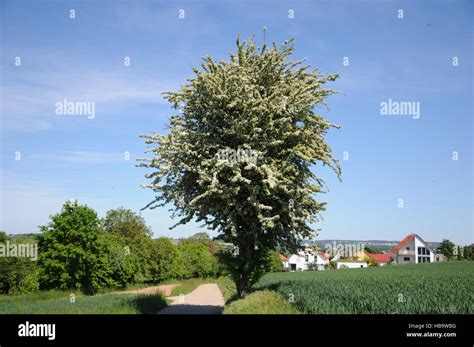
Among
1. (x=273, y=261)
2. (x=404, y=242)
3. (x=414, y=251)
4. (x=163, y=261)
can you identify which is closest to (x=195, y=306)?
(x=273, y=261)

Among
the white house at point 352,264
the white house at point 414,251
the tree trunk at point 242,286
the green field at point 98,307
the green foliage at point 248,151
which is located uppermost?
the green foliage at point 248,151

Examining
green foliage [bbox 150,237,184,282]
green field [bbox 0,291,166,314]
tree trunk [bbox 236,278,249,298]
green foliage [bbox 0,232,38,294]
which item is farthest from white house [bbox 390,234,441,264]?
tree trunk [bbox 236,278,249,298]

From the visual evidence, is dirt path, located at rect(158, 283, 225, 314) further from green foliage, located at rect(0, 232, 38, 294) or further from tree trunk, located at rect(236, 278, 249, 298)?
green foliage, located at rect(0, 232, 38, 294)

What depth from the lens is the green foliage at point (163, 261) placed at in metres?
57.3

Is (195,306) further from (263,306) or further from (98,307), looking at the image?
(263,306)

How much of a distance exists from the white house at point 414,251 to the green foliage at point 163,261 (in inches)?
2577

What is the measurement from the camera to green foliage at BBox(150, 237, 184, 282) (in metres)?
57.3

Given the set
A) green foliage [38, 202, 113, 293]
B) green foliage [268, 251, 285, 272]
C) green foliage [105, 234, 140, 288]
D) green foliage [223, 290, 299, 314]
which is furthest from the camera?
green foliage [105, 234, 140, 288]

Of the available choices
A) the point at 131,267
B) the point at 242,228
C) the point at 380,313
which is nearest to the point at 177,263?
the point at 131,267

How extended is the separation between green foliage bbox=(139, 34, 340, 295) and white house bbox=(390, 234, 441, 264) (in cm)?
9503

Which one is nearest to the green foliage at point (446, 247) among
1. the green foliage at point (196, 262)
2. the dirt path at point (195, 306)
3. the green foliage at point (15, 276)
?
the green foliage at point (196, 262)

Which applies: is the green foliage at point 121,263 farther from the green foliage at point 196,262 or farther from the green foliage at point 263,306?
the green foliage at point 263,306
